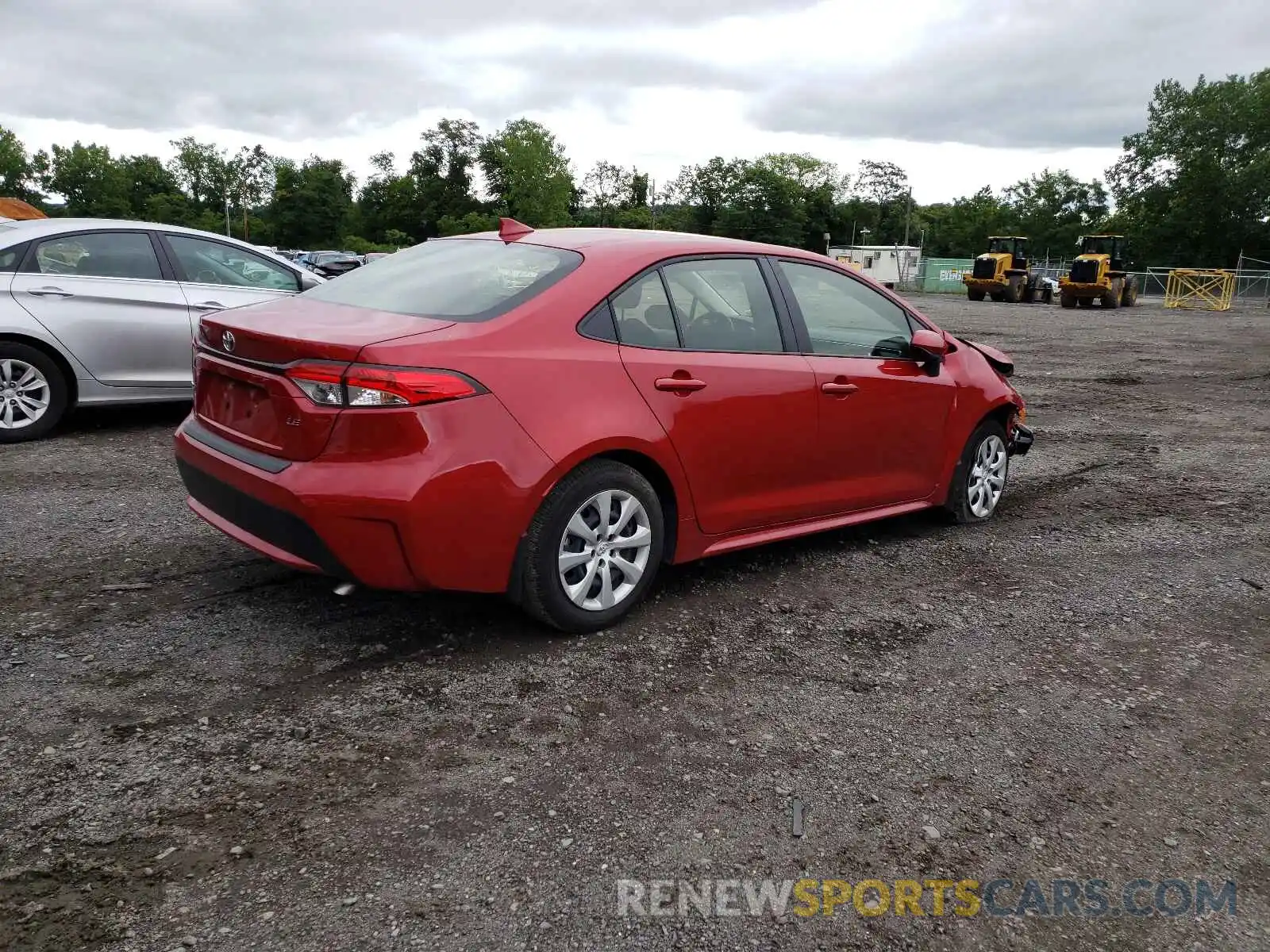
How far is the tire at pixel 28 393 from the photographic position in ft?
23.0

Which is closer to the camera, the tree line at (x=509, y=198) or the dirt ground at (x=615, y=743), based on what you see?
the dirt ground at (x=615, y=743)

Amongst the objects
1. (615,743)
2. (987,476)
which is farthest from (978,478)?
(615,743)

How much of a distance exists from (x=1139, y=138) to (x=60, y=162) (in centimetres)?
11002

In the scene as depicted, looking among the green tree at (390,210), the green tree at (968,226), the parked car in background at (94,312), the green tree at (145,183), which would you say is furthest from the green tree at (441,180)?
the parked car in background at (94,312)

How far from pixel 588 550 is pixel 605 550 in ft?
0.27

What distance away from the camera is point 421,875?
2545 mm

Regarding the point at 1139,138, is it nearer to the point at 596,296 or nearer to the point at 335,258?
the point at 335,258

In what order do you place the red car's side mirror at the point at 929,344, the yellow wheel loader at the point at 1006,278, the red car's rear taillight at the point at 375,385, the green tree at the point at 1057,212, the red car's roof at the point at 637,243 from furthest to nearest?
the green tree at the point at 1057,212 → the yellow wheel loader at the point at 1006,278 → the red car's side mirror at the point at 929,344 → the red car's roof at the point at 637,243 → the red car's rear taillight at the point at 375,385

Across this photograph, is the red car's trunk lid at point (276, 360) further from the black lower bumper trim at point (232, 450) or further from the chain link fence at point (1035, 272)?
the chain link fence at point (1035, 272)

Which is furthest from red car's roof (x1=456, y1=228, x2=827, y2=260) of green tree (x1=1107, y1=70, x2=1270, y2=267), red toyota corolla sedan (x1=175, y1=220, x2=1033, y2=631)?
green tree (x1=1107, y1=70, x2=1270, y2=267)

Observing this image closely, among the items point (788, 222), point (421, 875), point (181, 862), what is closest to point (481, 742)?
point (421, 875)

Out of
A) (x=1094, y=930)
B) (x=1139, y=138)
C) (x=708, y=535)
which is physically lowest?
(x=1094, y=930)

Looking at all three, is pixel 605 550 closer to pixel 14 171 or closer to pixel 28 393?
pixel 28 393

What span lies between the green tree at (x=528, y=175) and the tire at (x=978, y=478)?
108305mm
